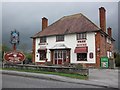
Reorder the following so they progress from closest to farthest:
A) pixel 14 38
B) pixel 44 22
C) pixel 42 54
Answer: pixel 14 38
pixel 42 54
pixel 44 22

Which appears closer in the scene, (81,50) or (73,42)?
(81,50)

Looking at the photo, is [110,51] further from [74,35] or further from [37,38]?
[37,38]

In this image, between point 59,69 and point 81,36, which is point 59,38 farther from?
point 59,69

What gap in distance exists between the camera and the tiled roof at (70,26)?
118 feet

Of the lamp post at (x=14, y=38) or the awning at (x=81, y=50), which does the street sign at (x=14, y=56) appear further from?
the awning at (x=81, y=50)

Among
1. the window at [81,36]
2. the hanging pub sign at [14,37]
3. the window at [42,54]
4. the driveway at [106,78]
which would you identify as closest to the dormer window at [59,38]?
the window at [81,36]

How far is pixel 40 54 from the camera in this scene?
40.3m

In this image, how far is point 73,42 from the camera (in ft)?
120

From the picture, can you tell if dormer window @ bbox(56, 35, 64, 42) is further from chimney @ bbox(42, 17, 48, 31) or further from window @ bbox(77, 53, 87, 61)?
chimney @ bbox(42, 17, 48, 31)

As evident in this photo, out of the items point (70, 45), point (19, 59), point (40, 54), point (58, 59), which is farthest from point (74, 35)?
point (19, 59)

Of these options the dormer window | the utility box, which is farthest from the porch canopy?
the utility box

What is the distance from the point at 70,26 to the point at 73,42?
359 centimetres

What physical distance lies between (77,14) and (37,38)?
8517 millimetres

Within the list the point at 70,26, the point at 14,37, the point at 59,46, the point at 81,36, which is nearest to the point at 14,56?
the point at 14,37
